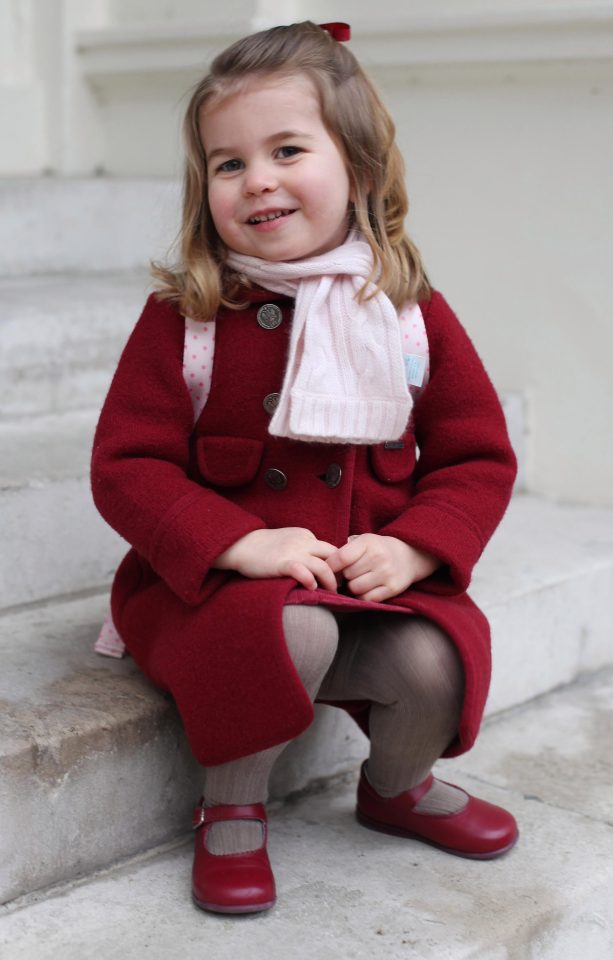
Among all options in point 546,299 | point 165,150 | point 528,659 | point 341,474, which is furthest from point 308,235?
point 165,150

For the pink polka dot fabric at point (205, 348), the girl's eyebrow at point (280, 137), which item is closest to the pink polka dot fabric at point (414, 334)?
the pink polka dot fabric at point (205, 348)

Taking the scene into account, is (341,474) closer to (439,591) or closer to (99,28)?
(439,591)

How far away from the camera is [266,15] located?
2.81 meters

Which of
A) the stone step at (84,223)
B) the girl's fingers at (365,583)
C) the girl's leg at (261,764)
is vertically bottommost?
the girl's leg at (261,764)

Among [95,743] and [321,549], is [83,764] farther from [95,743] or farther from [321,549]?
[321,549]

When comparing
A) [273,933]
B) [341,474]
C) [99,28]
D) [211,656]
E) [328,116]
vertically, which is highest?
[99,28]

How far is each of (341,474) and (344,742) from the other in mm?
459

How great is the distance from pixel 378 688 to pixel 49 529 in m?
0.62

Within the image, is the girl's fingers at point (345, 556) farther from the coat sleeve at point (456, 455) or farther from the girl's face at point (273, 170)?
the girl's face at point (273, 170)

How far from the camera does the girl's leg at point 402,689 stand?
1511 millimetres

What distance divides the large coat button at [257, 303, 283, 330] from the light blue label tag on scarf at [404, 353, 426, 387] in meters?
0.16

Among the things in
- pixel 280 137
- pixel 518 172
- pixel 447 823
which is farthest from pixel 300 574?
pixel 518 172

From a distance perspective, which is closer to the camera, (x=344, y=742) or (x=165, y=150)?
(x=344, y=742)

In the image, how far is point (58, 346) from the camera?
2.31 m
